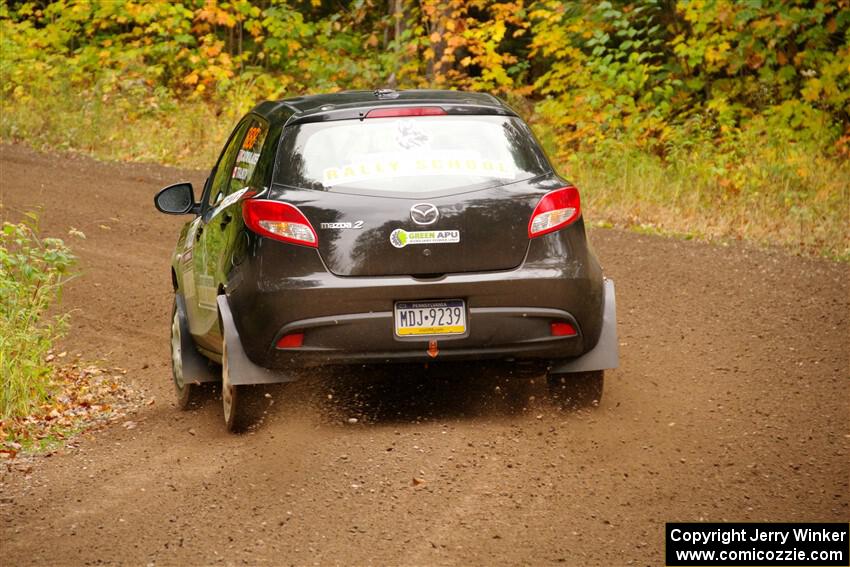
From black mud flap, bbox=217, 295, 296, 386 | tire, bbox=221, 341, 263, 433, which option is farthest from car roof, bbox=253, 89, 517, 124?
tire, bbox=221, 341, 263, 433

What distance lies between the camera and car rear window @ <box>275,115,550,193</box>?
6465mm

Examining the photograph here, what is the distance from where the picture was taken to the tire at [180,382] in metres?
7.76

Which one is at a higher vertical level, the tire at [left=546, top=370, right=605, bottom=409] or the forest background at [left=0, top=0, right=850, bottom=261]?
the tire at [left=546, top=370, right=605, bottom=409]

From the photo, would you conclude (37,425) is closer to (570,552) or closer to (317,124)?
(317,124)

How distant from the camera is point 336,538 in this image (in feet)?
16.3

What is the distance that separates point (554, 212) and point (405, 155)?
0.82 metres

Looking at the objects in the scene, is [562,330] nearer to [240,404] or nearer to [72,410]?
[240,404]

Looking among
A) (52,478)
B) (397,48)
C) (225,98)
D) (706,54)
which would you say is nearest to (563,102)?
(706,54)

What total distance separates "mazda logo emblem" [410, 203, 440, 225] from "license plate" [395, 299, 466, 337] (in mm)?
400

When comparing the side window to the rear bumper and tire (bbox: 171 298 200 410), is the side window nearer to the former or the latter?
the rear bumper

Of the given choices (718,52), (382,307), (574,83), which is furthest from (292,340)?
(574,83)

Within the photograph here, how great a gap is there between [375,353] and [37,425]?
2450 millimetres

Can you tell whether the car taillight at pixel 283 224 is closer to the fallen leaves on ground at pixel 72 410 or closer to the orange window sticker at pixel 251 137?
the orange window sticker at pixel 251 137

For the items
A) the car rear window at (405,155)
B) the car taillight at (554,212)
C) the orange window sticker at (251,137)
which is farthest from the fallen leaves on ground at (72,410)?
the car taillight at (554,212)
